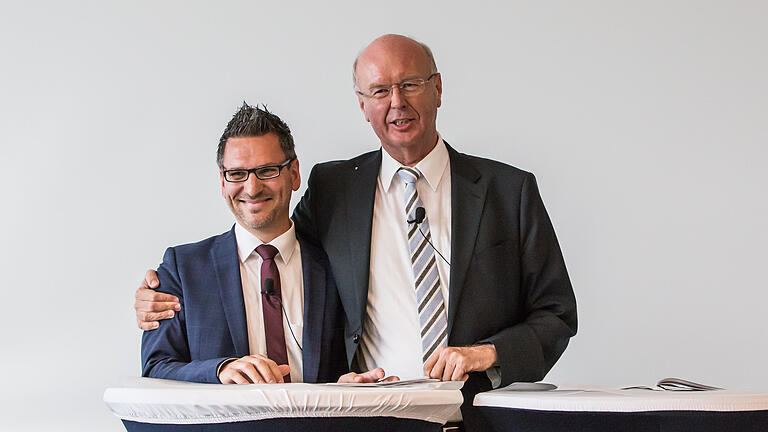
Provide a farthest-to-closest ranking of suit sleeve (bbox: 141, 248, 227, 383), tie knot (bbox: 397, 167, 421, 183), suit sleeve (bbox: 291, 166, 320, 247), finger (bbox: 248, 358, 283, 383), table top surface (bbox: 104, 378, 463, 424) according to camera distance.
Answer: suit sleeve (bbox: 291, 166, 320, 247)
tie knot (bbox: 397, 167, 421, 183)
suit sleeve (bbox: 141, 248, 227, 383)
finger (bbox: 248, 358, 283, 383)
table top surface (bbox: 104, 378, 463, 424)

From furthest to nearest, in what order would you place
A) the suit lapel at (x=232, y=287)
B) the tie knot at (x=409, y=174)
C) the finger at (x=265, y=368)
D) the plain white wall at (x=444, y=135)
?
1. the plain white wall at (x=444, y=135)
2. the tie knot at (x=409, y=174)
3. the suit lapel at (x=232, y=287)
4. the finger at (x=265, y=368)

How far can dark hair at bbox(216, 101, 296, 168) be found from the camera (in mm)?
2646

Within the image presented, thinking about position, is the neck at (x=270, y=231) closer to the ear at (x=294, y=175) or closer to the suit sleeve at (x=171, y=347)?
the ear at (x=294, y=175)

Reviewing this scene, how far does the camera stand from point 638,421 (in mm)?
1884

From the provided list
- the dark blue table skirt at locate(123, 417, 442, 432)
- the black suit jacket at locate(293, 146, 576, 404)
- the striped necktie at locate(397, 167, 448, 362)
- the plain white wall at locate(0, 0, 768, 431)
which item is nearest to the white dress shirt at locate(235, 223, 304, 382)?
the black suit jacket at locate(293, 146, 576, 404)

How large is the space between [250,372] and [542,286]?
2.89ft

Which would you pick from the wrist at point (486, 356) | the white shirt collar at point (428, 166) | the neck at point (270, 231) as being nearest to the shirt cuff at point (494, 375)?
the wrist at point (486, 356)

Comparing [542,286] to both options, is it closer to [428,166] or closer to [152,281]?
[428,166]

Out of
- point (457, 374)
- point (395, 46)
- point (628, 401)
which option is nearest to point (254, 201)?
point (395, 46)

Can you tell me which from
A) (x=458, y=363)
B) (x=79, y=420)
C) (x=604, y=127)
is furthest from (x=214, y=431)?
(x=604, y=127)

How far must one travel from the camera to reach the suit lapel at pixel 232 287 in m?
2.53

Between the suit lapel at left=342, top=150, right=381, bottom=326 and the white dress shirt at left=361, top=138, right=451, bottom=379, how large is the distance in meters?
0.03

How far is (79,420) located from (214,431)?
85.2 inches

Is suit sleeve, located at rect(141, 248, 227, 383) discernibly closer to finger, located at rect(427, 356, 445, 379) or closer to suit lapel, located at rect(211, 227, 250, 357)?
suit lapel, located at rect(211, 227, 250, 357)
